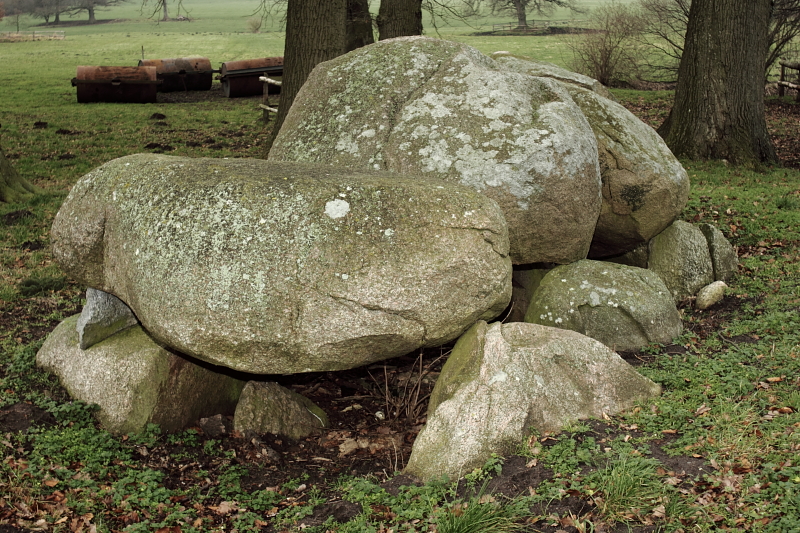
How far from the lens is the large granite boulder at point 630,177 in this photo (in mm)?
7801

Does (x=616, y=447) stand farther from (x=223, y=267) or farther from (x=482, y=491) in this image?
(x=223, y=267)

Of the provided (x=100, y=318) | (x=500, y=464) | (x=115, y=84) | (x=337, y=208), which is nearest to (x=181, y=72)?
(x=115, y=84)

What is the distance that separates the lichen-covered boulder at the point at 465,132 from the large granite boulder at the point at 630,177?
89cm

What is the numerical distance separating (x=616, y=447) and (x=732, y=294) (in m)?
4.05

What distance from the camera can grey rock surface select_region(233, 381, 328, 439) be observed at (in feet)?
19.2

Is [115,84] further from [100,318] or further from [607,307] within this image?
[607,307]

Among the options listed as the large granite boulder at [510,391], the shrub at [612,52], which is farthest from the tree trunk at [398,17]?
the large granite boulder at [510,391]

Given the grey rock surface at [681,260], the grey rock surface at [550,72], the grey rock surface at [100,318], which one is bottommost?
the grey rock surface at [100,318]

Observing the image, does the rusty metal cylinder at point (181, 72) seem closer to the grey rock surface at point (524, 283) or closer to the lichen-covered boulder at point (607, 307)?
the grey rock surface at point (524, 283)

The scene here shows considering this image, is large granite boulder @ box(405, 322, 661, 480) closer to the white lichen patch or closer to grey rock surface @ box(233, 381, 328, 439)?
grey rock surface @ box(233, 381, 328, 439)

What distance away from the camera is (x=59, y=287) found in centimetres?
830

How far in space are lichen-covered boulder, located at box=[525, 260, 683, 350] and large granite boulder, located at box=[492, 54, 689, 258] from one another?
0.97m

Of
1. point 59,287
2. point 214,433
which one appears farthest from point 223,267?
point 59,287

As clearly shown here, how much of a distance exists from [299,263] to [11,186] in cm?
832
